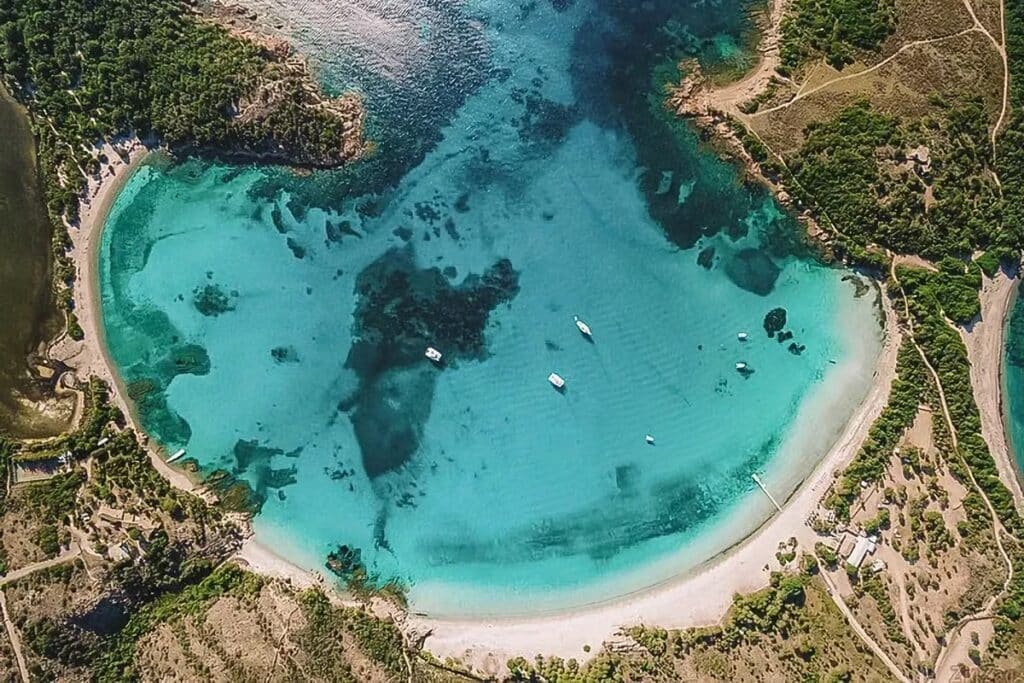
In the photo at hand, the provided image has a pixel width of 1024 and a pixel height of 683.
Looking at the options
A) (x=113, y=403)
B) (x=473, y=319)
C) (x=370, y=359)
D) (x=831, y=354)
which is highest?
(x=831, y=354)

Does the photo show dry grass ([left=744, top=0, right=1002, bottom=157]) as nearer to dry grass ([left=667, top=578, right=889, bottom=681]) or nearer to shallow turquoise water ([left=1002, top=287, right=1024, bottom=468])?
shallow turquoise water ([left=1002, top=287, right=1024, bottom=468])

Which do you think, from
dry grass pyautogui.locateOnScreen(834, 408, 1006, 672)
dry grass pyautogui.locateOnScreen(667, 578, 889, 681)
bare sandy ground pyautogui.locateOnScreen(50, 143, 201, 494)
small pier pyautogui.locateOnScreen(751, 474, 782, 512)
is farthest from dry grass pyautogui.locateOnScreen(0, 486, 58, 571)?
dry grass pyautogui.locateOnScreen(834, 408, 1006, 672)

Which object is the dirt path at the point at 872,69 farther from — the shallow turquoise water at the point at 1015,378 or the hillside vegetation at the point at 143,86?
the hillside vegetation at the point at 143,86

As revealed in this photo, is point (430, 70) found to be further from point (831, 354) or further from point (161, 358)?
point (831, 354)

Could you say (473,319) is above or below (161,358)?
above

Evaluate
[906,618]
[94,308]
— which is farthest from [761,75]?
[94,308]

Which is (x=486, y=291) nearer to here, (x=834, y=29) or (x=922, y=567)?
(x=834, y=29)

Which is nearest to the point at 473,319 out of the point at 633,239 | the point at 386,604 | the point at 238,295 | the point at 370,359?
the point at 370,359
